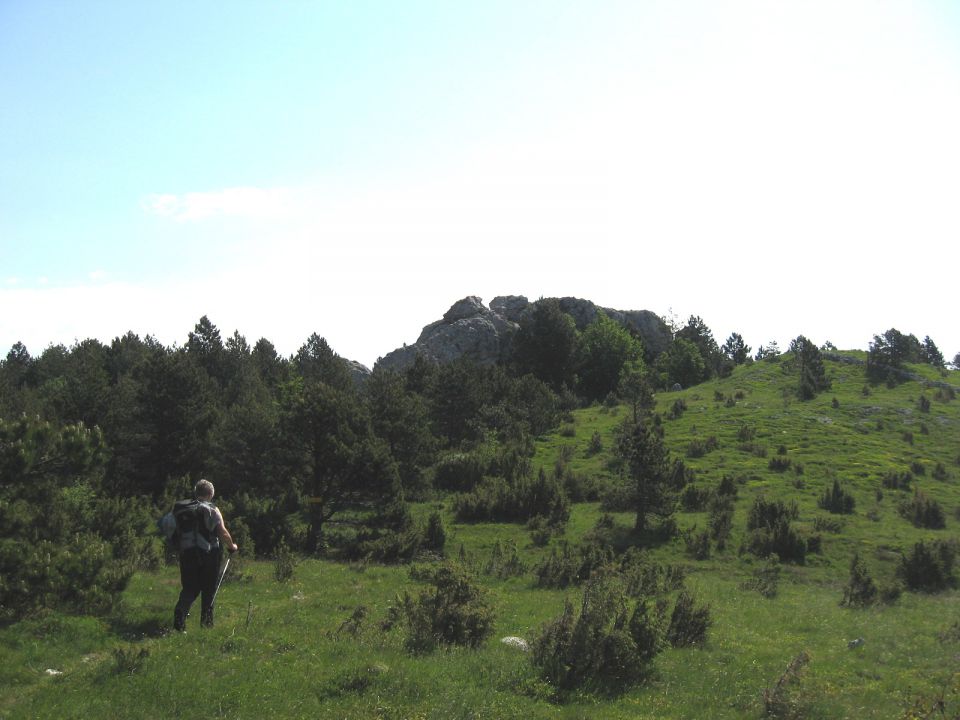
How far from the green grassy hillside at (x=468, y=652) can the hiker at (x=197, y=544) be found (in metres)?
0.57

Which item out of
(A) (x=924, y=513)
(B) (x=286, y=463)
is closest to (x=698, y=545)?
(A) (x=924, y=513)

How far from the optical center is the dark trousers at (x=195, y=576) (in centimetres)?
1021

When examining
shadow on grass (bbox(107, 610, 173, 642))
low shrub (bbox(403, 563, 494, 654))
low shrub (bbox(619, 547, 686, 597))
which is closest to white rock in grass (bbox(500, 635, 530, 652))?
low shrub (bbox(403, 563, 494, 654))

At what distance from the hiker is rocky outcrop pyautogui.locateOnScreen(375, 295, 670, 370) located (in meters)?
A: 75.9

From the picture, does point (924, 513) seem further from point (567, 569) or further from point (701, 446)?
point (567, 569)

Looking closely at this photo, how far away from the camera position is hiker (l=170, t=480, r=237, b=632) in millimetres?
10211

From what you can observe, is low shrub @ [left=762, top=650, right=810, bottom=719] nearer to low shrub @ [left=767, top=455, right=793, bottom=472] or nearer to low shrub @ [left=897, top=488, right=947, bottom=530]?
low shrub @ [left=897, top=488, right=947, bottom=530]

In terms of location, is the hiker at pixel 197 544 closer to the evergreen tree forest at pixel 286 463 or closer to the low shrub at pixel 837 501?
the evergreen tree forest at pixel 286 463

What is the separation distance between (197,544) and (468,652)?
445 centimetres

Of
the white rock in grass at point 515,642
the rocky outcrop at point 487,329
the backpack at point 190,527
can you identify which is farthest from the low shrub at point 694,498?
the rocky outcrop at point 487,329

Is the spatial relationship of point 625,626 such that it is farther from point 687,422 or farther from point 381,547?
point 687,422

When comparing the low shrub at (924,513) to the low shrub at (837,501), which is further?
the low shrub at (837,501)

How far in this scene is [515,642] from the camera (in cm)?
1162

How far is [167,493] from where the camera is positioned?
30031mm
